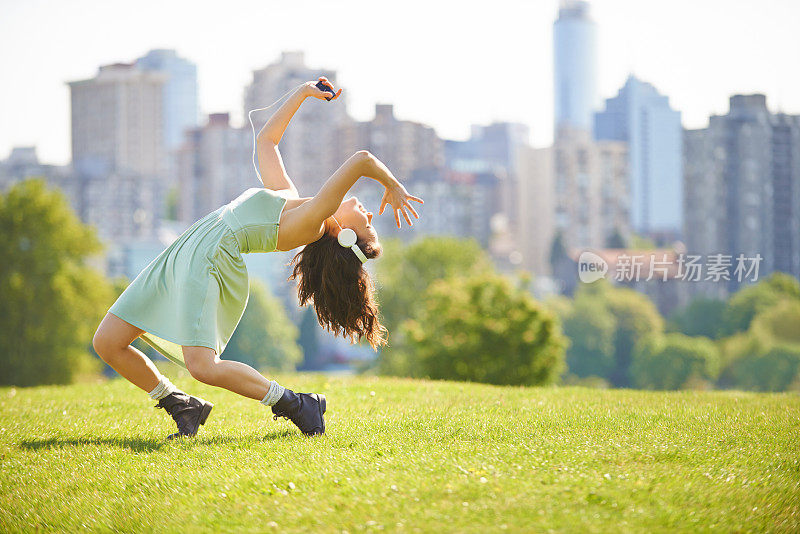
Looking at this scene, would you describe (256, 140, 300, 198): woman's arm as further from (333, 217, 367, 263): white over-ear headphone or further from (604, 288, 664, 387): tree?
(604, 288, 664, 387): tree

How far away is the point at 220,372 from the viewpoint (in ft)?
19.3

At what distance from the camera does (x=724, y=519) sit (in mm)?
4367

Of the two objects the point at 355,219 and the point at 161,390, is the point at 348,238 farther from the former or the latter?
the point at 161,390

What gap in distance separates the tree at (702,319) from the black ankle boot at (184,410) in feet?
269

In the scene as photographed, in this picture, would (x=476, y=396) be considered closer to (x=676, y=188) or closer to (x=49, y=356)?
(x=49, y=356)

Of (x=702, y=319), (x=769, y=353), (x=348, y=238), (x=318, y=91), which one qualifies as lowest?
(x=769, y=353)

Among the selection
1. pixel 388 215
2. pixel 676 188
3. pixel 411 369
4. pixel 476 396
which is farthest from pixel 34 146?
pixel 476 396

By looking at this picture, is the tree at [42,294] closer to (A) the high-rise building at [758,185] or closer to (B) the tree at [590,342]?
(B) the tree at [590,342]

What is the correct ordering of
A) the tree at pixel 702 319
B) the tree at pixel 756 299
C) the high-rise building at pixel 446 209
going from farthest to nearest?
the high-rise building at pixel 446 209 < the tree at pixel 702 319 < the tree at pixel 756 299

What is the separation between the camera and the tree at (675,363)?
70.2 metres

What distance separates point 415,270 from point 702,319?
39876 millimetres

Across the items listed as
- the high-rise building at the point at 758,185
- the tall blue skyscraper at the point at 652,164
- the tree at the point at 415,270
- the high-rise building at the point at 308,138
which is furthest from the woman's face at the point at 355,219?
the tall blue skyscraper at the point at 652,164

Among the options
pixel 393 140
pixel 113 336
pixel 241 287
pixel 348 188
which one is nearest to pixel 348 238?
pixel 348 188

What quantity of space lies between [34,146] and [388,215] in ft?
284
